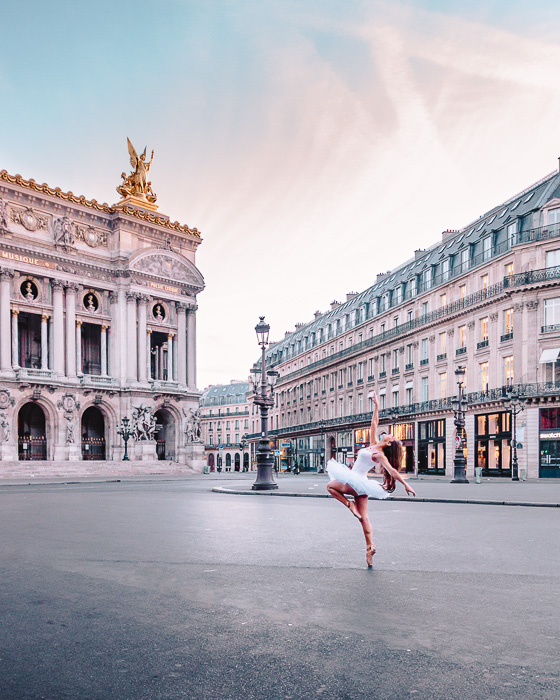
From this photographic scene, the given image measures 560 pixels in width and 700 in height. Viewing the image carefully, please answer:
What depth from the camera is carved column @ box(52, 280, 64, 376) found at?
5478 centimetres

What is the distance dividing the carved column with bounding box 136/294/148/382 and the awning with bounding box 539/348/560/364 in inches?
1324

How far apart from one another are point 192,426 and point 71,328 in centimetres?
1417

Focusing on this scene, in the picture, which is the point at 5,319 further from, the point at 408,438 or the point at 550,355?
the point at 550,355

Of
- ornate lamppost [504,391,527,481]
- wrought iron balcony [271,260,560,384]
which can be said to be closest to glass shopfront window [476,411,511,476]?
ornate lamppost [504,391,527,481]

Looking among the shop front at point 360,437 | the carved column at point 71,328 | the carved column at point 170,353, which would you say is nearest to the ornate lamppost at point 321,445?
the shop front at point 360,437

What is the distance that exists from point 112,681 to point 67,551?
5799 mm

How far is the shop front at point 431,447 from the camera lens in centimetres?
5247

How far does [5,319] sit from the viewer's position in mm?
51781

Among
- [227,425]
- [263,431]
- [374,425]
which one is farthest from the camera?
[227,425]

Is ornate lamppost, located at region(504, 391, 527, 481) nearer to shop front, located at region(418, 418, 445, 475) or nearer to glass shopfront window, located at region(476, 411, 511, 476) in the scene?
glass shopfront window, located at region(476, 411, 511, 476)

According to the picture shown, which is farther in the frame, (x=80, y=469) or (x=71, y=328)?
(x=71, y=328)

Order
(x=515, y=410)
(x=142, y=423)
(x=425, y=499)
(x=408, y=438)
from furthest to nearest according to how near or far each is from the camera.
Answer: (x=408, y=438)
(x=142, y=423)
(x=515, y=410)
(x=425, y=499)

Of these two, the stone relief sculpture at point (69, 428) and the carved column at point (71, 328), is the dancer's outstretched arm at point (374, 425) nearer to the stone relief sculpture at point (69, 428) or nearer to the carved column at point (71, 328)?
the stone relief sculpture at point (69, 428)

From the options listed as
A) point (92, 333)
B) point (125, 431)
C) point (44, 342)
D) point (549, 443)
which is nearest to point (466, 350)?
point (549, 443)
